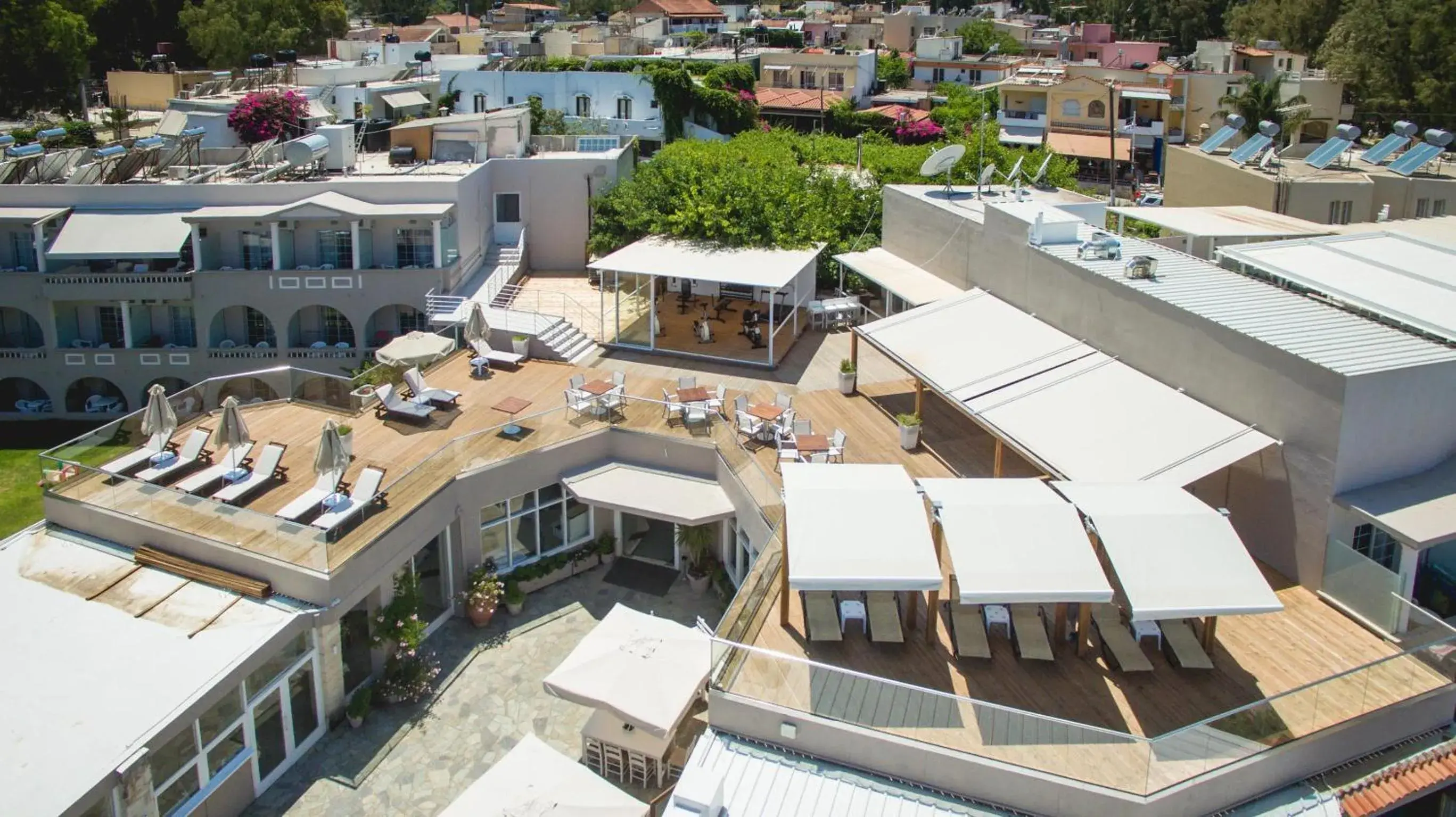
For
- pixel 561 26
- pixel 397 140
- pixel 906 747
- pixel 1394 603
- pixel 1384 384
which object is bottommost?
pixel 906 747

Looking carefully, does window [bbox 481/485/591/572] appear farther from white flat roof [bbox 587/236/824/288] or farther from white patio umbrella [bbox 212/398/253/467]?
white flat roof [bbox 587/236/824/288]

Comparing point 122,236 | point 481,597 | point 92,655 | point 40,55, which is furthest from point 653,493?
point 40,55

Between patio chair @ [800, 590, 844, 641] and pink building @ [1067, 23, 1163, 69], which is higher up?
pink building @ [1067, 23, 1163, 69]

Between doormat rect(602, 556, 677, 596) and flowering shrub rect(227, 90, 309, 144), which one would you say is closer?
doormat rect(602, 556, 677, 596)

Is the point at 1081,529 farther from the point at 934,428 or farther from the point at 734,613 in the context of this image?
the point at 934,428

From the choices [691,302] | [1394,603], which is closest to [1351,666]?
[1394,603]

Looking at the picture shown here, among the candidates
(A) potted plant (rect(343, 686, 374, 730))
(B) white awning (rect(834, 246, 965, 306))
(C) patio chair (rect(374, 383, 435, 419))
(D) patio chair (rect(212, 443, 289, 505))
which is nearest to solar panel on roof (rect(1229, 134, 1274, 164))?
(B) white awning (rect(834, 246, 965, 306))
